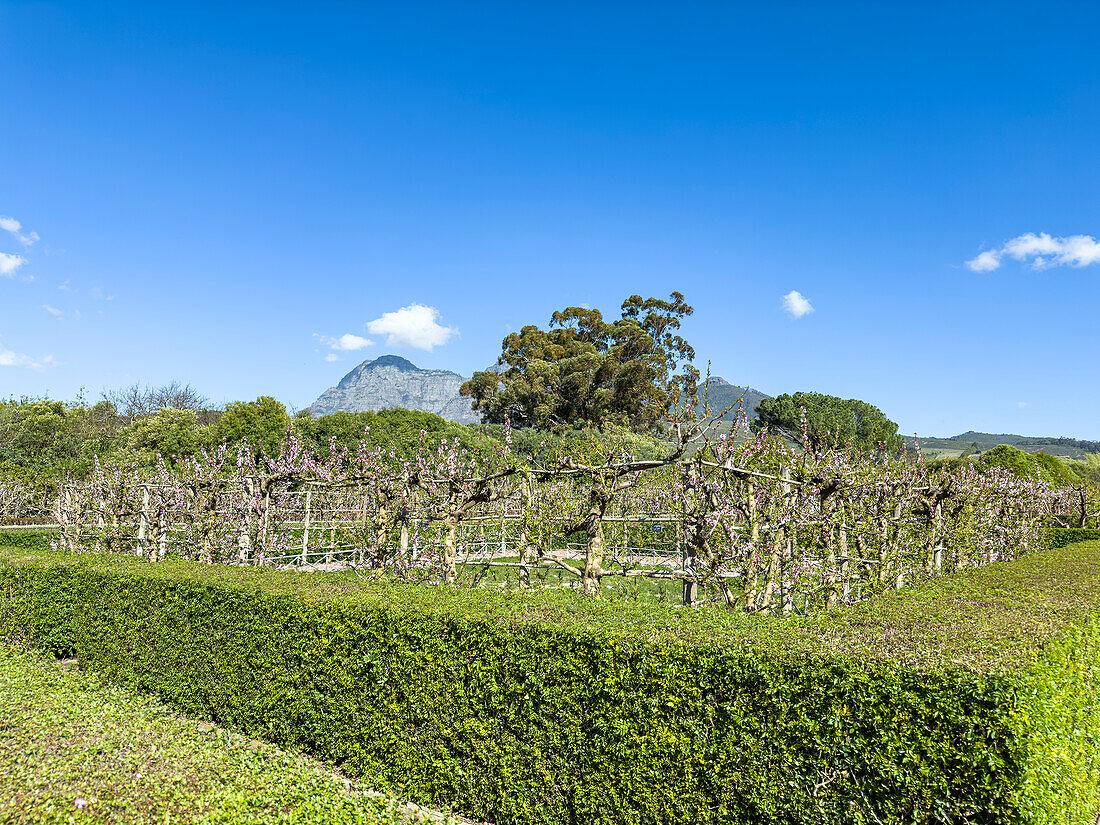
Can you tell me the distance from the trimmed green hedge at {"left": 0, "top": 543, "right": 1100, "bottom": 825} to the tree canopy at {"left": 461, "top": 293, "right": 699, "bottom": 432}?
101ft

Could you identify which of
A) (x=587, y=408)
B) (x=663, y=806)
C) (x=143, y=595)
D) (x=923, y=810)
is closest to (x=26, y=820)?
(x=143, y=595)

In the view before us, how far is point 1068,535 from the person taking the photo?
1702cm

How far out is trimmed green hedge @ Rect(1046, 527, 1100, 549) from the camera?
54.1 ft

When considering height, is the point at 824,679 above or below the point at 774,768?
above

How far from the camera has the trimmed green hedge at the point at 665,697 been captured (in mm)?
2994

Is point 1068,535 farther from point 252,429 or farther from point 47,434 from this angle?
point 47,434

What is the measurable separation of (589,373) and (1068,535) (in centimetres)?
2489

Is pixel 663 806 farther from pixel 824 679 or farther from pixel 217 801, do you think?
pixel 217 801

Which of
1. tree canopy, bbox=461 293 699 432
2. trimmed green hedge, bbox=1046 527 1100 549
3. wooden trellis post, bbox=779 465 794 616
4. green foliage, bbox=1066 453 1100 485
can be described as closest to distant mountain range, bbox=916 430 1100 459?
green foliage, bbox=1066 453 1100 485

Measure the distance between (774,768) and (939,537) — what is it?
8.21m

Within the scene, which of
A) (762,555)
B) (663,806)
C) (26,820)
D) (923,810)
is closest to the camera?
(923,810)

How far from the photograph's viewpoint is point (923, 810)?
2.96m

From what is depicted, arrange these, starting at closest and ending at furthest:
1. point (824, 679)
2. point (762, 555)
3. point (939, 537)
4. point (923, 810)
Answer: point (923, 810) → point (824, 679) → point (762, 555) → point (939, 537)

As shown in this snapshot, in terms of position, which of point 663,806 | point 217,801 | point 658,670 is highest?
point 658,670
